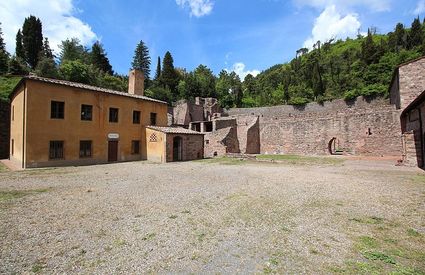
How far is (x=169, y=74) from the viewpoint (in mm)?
56906

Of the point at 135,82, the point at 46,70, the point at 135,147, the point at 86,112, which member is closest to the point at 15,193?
the point at 86,112

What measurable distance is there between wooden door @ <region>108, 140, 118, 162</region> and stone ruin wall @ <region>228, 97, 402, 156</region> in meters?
18.4

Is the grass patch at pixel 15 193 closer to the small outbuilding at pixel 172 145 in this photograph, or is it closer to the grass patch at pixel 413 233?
the grass patch at pixel 413 233

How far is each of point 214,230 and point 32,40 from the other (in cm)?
5849

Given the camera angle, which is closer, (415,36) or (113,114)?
(113,114)

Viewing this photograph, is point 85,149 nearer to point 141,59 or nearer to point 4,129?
point 4,129

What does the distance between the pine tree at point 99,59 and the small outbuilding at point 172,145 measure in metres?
38.3

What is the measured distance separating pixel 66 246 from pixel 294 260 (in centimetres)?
373

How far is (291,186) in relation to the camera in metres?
8.86

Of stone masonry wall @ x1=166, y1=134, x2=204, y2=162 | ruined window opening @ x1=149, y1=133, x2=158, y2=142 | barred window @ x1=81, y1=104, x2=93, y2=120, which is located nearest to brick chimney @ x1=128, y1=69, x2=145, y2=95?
ruined window opening @ x1=149, y1=133, x2=158, y2=142

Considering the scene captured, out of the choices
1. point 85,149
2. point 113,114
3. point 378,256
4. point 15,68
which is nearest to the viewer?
point 378,256

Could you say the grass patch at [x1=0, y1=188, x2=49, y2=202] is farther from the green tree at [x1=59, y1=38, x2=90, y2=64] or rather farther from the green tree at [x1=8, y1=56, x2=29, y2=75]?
the green tree at [x1=59, y1=38, x2=90, y2=64]

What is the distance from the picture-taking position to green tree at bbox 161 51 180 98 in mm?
56125

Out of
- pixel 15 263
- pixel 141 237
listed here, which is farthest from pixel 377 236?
pixel 15 263
